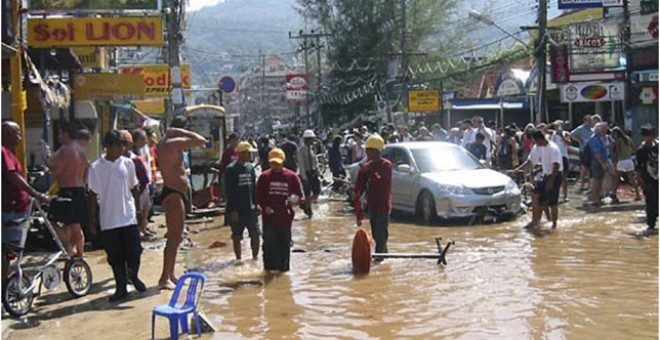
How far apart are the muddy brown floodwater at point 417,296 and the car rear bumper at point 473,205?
63.0 inches

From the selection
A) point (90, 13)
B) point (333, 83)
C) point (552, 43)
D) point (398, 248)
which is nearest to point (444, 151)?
point (398, 248)

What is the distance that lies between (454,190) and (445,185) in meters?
0.21

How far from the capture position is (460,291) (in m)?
9.49

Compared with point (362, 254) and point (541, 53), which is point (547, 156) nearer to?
point (362, 254)

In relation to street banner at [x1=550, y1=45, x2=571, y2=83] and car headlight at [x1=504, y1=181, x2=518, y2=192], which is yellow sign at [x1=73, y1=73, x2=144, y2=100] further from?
street banner at [x1=550, y1=45, x2=571, y2=83]

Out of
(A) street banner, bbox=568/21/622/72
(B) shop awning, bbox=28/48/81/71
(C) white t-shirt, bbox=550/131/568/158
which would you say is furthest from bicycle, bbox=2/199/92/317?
(A) street banner, bbox=568/21/622/72

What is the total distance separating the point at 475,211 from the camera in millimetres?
15742

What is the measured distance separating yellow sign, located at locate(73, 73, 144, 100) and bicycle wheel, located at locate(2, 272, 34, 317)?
9900mm

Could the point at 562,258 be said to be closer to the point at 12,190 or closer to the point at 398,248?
the point at 398,248

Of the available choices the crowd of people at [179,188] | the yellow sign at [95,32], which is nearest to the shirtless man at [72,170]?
the crowd of people at [179,188]

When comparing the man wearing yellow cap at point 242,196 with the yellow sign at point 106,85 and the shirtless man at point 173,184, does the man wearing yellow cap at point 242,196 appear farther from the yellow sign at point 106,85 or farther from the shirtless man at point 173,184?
the yellow sign at point 106,85

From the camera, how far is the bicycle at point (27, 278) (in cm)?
793

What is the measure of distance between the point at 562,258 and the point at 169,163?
5277 millimetres

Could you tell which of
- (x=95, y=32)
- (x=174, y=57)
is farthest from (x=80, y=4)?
(x=95, y=32)
